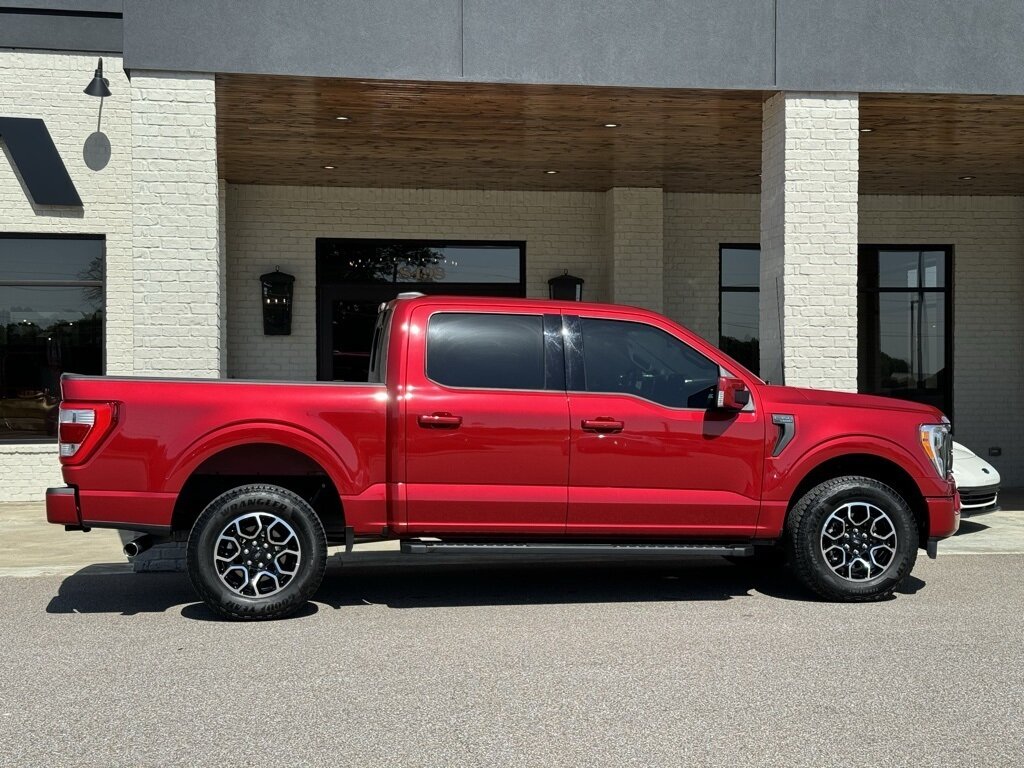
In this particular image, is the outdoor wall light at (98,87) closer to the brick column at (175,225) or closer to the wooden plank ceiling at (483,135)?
the wooden plank ceiling at (483,135)

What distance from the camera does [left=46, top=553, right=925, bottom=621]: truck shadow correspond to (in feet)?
24.9

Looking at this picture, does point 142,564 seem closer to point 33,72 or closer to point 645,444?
point 645,444

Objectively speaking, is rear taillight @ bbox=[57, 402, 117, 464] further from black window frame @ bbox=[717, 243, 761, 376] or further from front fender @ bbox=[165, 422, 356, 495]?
black window frame @ bbox=[717, 243, 761, 376]

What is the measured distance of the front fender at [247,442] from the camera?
6.88 metres

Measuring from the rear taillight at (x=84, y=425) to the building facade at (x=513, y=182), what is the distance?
2.75 m

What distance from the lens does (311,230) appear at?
590 inches

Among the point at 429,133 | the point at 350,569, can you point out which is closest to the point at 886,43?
the point at 429,133

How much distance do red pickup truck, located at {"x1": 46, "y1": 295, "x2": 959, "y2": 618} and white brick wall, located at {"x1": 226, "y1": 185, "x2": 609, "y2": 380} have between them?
295 inches

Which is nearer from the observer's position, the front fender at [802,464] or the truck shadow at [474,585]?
the front fender at [802,464]

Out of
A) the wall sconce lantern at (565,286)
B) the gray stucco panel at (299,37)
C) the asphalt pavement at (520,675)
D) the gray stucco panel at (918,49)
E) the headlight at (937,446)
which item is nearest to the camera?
the asphalt pavement at (520,675)

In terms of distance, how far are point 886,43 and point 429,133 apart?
179 inches

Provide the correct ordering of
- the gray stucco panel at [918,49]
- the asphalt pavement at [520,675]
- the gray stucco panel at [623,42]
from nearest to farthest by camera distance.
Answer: the asphalt pavement at [520,675] < the gray stucco panel at [623,42] < the gray stucco panel at [918,49]

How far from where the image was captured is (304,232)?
1496 cm

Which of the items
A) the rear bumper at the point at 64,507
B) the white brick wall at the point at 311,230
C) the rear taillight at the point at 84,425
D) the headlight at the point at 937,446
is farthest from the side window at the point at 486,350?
the white brick wall at the point at 311,230
